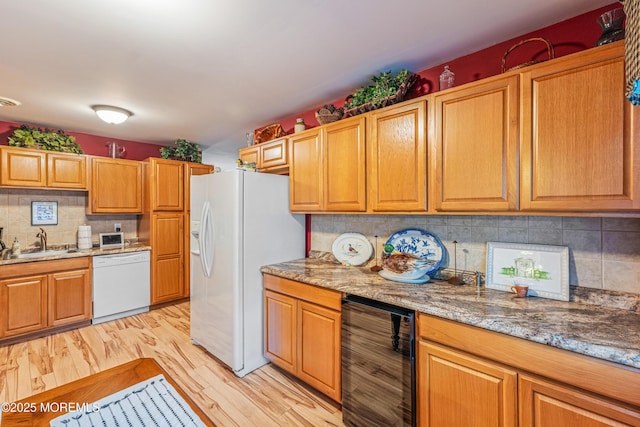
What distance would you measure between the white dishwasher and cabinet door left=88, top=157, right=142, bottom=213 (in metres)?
0.70

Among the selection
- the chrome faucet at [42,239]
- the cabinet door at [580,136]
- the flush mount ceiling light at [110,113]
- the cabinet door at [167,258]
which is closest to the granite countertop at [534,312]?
the cabinet door at [580,136]

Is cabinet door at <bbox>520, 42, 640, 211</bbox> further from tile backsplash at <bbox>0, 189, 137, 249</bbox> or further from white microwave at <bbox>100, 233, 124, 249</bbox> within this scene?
tile backsplash at <bbox>0, 189, 137, 249</bbox>

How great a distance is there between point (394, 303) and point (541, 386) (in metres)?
0.69

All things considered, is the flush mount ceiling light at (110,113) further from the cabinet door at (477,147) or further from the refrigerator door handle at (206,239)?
the cabinet door at (477,147)

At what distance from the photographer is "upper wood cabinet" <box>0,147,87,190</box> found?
10.2ft

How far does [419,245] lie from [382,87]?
3.93 feet

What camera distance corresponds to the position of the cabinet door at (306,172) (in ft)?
8.07

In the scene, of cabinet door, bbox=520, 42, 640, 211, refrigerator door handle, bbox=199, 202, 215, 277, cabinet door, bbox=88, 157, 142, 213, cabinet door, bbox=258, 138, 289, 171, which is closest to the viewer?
cabinet door, bbox=520, 42, 640, 211

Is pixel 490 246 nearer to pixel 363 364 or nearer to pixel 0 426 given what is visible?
pixel 363 364

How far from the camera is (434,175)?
5.81 ft

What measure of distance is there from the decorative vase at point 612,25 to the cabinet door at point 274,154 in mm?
2196

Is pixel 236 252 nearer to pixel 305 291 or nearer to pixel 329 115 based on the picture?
pixel 305 291

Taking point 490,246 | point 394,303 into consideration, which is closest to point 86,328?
point 394,303

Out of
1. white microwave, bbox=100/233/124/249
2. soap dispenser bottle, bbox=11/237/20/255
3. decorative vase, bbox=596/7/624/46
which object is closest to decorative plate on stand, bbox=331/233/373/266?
decorative vase, bbox=596/7/624/46
